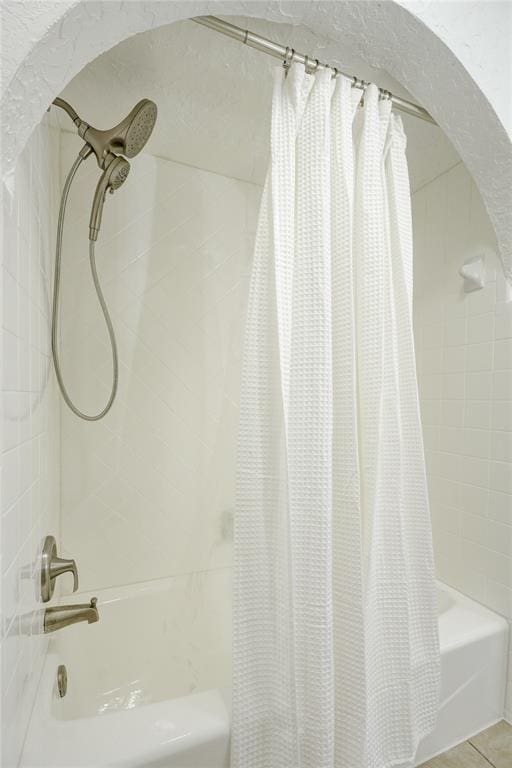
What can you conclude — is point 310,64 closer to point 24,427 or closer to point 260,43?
point 260,43

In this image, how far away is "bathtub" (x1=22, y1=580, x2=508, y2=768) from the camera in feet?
2.39

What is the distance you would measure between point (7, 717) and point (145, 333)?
115 cm

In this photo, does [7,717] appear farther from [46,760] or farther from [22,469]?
[22,469]

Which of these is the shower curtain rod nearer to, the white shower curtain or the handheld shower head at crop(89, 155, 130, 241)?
the white shower curtain

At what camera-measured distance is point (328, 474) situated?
77 cm

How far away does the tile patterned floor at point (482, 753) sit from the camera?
1.00 metres

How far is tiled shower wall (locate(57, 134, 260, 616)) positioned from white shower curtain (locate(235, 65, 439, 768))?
0.68 m

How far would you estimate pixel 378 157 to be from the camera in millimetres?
893

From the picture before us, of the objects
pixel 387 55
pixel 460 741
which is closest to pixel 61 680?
pixel 460 741

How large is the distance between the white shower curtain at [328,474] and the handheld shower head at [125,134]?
33 centimetres

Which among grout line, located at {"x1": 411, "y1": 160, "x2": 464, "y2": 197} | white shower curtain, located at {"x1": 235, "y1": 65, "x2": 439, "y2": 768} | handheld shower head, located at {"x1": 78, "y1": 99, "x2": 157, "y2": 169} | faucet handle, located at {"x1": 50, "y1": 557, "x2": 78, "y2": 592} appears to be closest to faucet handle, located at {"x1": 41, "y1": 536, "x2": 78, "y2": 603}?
faucet handle, located at {"x1": 50, "y1": 557, "x2": 78, "y2": 592}

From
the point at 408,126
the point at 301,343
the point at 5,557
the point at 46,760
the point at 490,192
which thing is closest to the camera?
the point at 5,557

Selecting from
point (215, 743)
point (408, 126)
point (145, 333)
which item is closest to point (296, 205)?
point (408, 126)

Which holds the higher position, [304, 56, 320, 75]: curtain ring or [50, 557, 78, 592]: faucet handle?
[304, 56, 320, 75]: curtain ring
